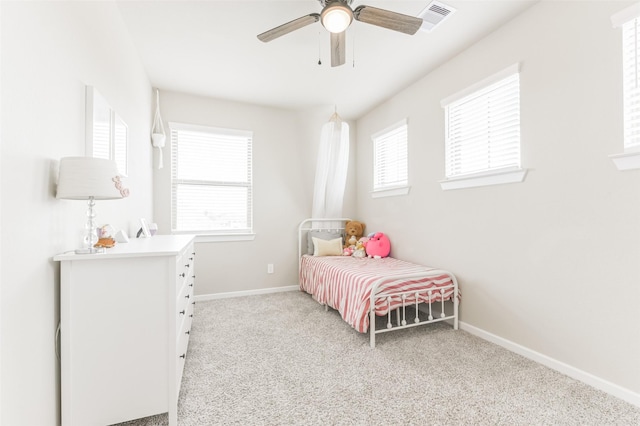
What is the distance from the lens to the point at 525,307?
2168 mm

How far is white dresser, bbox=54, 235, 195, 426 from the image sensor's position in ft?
4.28

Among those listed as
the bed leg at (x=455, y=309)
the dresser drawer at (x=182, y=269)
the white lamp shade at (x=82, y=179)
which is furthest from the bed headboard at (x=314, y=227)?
the white lamp shade at (x=82, y=179)

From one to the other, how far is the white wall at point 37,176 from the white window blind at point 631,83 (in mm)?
2843

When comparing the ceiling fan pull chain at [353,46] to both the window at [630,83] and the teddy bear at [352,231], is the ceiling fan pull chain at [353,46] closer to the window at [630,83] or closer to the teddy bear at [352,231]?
the window at [630,83]

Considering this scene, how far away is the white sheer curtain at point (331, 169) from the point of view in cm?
380

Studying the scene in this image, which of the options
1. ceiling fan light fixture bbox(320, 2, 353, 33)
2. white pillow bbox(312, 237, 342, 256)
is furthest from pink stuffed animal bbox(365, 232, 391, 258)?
ceiling fan light fixture bbox(320, 2, 353, 33)

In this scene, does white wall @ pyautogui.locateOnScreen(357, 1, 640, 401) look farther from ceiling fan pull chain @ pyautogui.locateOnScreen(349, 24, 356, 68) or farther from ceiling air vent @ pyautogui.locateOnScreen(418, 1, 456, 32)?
ceiling fan pull chain @ pyautogui.locateOnScreen(349, 24, 356, 68)

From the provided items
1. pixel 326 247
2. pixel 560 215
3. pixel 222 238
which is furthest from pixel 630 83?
pixel 222 238

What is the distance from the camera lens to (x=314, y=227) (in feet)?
13.8

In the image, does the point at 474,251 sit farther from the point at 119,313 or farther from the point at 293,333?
the point at 119,313

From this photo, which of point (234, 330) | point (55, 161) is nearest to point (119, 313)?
point (55, 161)

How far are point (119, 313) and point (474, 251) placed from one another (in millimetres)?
2594

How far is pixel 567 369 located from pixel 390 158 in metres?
2.63

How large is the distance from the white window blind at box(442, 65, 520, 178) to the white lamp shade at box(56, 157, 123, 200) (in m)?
2.63
